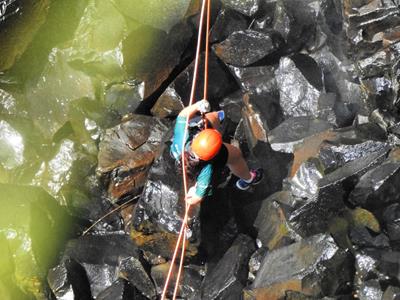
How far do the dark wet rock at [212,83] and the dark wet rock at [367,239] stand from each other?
266 centimetres

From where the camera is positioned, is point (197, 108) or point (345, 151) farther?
point (345, 151)

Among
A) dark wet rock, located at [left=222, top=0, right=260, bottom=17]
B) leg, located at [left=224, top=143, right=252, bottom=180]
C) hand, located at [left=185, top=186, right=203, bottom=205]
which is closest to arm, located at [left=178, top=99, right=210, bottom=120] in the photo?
leg, located at [left=224, top=143, right=252, bottom=180]

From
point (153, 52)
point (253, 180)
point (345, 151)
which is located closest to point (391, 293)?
point (345, 151)

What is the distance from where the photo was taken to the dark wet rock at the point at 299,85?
643 cm

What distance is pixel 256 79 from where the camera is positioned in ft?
22.4

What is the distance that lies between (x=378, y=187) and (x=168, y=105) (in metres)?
3.00

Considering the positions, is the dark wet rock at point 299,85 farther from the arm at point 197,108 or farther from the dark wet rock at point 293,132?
the arm at point 197,108

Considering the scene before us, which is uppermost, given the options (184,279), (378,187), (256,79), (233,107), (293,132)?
(256,79)

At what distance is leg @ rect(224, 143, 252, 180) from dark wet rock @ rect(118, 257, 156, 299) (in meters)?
1.68

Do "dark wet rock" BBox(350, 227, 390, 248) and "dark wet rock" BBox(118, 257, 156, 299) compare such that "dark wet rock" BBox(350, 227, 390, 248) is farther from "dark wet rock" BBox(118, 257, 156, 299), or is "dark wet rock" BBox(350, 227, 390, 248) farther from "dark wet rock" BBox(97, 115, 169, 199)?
"dark wet rock" BBox(97, 115, 169, 199)

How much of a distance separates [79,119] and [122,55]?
1185 mm

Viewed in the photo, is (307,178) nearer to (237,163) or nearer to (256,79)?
(237,163)

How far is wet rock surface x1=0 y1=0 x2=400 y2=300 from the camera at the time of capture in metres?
5.33

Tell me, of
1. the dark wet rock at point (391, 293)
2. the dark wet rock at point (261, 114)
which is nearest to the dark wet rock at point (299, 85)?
the dark wet rock at point (261, 114)
